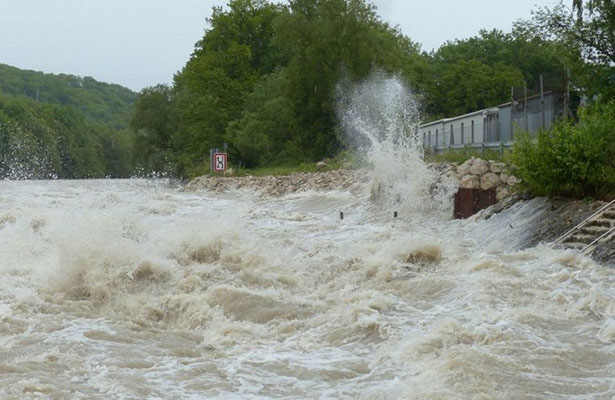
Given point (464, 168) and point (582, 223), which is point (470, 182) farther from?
point (582, 223)

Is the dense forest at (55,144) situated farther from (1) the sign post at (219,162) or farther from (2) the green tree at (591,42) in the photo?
(2) the green tree at (591,42)

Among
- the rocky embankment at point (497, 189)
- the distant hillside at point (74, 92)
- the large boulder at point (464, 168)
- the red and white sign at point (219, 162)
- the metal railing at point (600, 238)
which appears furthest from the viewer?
the distant hillside at point (74, 92)

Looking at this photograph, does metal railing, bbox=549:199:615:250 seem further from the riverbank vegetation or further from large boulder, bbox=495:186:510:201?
large boulder, bbox=495:186:510:201

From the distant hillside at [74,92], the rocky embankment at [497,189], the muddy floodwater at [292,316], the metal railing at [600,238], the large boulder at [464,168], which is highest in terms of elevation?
the distant hillside at [74,92]

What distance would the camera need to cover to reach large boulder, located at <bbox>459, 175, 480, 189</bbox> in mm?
20633

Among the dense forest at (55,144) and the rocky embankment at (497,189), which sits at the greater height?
the dense forest at (55,144)

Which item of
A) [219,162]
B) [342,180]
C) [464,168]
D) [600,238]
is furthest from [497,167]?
[219,162]

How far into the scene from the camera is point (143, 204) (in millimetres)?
25766

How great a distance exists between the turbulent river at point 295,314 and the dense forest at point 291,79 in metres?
30.4

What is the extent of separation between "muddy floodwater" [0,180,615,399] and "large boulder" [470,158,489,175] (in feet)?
14.2

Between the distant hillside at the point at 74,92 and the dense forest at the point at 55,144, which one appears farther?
the distant hillside at the point at 74,92

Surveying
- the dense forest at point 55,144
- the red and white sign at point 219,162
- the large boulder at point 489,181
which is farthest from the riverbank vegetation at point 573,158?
the dense forest at point 55,144

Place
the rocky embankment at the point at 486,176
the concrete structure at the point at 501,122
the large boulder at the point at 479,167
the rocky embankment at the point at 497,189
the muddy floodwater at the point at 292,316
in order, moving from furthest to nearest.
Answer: the concrete structure at the point at 501,122 < the large boulder at the point at 479,167 < the rocky embankment at the point at 486,176 < the rocky embankment at the point at 497,189 < the muddy floodwater at the point at 292,316

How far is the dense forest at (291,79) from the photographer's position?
51.0 m
